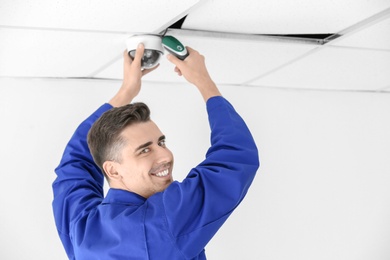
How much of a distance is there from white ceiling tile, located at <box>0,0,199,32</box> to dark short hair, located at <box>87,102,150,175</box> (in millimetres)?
254

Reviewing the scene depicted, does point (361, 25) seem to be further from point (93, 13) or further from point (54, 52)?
point (54, 52)

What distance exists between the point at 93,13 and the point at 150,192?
1.70 ft

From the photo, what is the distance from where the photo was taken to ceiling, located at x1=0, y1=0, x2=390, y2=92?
5.23ft

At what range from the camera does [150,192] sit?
64.5 inches

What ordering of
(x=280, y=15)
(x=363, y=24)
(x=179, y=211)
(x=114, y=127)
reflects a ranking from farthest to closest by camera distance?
(x=363, y=24), (x=280, y=15), (x=114, y=127), (x=179, y=211)

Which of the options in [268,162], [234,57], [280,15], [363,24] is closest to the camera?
[280,15]

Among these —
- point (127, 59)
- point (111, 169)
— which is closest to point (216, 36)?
point (127, 59)

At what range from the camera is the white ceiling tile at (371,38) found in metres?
1.86

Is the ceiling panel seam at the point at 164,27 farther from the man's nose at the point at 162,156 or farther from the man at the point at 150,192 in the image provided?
the man's nose at the point at 162,156

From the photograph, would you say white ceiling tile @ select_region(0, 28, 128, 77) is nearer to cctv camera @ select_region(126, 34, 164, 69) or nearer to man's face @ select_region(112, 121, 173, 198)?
cctv camera @ select_region(126, 34, 164, 69)

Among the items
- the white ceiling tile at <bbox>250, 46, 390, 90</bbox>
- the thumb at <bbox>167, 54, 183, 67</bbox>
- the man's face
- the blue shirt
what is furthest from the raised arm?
the white ceiling tile at <bbox>250, 46, 390, 90</bbox>

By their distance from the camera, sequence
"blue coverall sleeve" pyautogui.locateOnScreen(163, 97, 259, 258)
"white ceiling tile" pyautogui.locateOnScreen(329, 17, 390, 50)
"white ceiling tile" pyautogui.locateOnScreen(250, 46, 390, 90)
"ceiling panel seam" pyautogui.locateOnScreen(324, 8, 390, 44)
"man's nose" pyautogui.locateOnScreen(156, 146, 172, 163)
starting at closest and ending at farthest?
"blue coverall sleeve" pyautogui.locateOnScreen(163, 97, 259, 258)
"man's nose" pyautogui.locateOnScreen(156, 146, 172, 163)
"ceiling panel seam" pyautogui.locateOnScreen(324, 8, 390, 44)
"white ceiling tile" pyautogui.locateOnScreen(329, 17, 390, 50)
"white ceiling tile" pyautogui.locateOnScreen(250, 46, 390, 90)

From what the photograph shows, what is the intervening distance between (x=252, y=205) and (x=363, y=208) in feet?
2.19

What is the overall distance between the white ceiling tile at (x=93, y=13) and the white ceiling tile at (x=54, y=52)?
8cm
